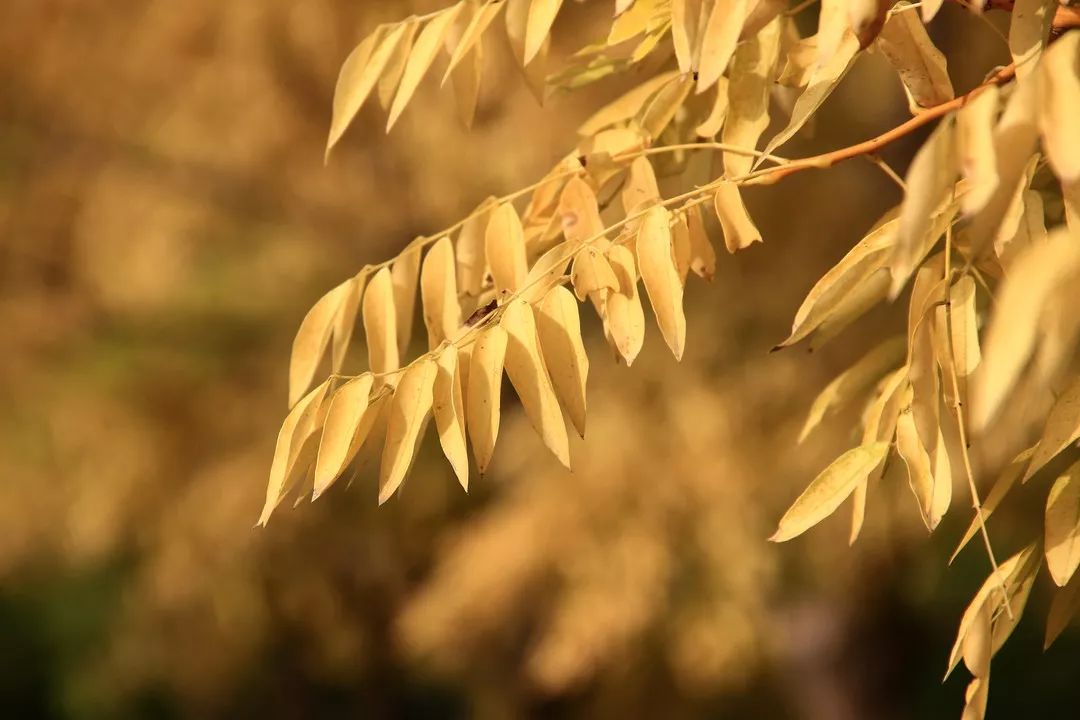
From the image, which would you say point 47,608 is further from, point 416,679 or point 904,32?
point 904,32

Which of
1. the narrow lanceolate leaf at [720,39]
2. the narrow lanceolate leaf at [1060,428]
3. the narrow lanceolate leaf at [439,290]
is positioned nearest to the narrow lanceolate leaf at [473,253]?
the narrow lanceolate leaf at [439,290]

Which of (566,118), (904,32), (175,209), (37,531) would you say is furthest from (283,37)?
(904,32)

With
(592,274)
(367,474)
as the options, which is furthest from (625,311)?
(367,474)

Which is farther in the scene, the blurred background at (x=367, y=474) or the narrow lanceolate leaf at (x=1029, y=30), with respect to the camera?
the blurred background at (x=367, y=474)

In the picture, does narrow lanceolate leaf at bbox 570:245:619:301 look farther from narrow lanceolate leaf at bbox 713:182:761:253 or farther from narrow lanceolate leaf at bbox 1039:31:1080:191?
narrow lanceolate leaf at bbox 1039:31:1080:191

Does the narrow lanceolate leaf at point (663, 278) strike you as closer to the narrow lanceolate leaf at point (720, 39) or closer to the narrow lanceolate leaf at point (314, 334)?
the narrow lanceolate leaf at point (720, 39)

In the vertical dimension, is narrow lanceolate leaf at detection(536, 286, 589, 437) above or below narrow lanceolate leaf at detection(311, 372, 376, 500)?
below

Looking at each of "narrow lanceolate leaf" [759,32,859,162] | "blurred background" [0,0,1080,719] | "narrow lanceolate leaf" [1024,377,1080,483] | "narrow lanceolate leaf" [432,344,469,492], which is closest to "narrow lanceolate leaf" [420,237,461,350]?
"narrow lanceolate leaf" [432,344,469,492]

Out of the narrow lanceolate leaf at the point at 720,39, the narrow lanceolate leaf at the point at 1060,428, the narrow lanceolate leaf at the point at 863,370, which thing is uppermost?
the narrow lanceolate leaf at the point at 720,39

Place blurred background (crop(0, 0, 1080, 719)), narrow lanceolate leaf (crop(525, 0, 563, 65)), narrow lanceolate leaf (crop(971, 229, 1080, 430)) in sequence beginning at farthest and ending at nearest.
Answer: blurred background (crop(0, 0, 1080, 719)) → narrow lanceolate leaf (crop(525, 0, 563, 65)) → narrow lanceolate leaf (crop(971, 229, 1080, 430))
